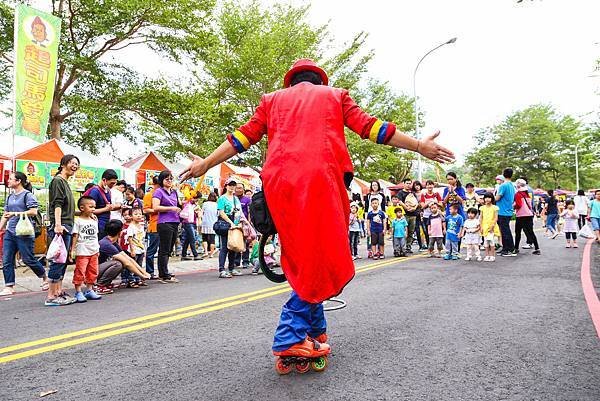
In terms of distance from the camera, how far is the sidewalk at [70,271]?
7.45m

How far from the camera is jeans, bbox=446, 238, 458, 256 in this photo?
9.90 m

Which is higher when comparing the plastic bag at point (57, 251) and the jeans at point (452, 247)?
the plastic bag at point (57, 251)

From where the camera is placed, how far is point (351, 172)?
9.75 feet

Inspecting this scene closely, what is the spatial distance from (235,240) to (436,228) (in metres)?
4.75

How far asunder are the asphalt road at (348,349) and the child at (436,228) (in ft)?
14.5

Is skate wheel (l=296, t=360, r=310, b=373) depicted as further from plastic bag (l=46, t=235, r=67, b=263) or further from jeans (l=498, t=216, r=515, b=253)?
jeans (l=498, t=216, r=515, b=253)

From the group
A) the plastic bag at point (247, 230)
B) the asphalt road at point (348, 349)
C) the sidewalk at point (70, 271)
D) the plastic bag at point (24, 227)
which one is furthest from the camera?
the plastic bag at point (247, 230)

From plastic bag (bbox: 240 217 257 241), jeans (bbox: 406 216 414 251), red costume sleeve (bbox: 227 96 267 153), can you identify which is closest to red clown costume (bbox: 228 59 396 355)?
red costume sleeve (bbox: 227 96 267 153)

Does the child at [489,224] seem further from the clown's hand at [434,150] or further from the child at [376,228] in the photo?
the clown's hand at [434,150]

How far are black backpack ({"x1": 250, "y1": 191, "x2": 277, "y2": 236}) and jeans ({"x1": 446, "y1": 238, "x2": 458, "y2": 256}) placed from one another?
765 centimetres

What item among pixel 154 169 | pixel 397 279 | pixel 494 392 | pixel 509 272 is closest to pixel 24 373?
pixel 494 392

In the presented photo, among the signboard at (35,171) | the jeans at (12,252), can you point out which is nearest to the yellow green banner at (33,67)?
the signboard at (35,171)

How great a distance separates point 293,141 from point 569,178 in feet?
190

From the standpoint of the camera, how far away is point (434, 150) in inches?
122
